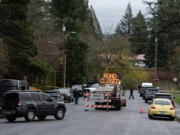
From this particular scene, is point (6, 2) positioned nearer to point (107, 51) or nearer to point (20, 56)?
point (20, 56)

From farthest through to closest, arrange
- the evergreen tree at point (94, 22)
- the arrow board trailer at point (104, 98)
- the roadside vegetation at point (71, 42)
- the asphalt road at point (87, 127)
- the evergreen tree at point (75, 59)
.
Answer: the evergreen tree at point (94, 22) < the evergreen tree at point (75, 59) < the arrow board trailer at point (104, 98) < the roadside vegetation at point (71, 42) < the asphalt road at point (87, 127)

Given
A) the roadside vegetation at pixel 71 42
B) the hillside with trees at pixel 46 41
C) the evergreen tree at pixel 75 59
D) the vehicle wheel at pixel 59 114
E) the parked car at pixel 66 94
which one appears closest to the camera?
the roadside vegetation at pixel 71 42

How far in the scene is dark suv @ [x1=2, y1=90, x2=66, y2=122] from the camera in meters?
22.2

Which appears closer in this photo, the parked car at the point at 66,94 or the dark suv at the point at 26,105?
the dark suv at the point at 26,105

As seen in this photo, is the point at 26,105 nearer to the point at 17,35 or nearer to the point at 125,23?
the point at 17,35

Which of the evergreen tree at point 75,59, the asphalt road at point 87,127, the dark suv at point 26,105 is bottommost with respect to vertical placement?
the asphalt road at point 87,127

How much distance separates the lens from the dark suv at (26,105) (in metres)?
22.2

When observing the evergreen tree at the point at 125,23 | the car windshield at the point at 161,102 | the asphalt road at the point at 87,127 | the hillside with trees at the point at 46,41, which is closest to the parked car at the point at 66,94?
the hillside with trees at the point at 46,41

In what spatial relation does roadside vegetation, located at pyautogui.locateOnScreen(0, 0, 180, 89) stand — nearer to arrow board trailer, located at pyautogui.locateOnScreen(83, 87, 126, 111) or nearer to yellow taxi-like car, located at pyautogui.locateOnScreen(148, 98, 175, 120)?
yellow taxi-like car, located at pyautogui.locateOnScreen(148, 98, 175, 120)

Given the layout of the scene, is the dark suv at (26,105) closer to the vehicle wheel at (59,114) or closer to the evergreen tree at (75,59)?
the vehicle wheel at (59,114)

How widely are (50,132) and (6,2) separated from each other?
29777 millimetres

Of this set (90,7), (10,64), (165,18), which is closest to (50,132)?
(165,18)

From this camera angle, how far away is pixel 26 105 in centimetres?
2238

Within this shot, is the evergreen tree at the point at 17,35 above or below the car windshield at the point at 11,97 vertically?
above
